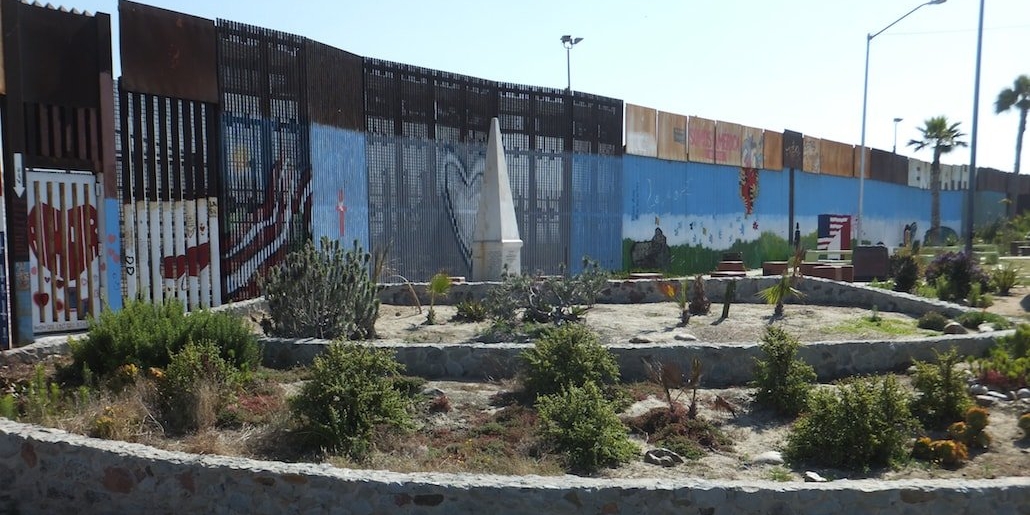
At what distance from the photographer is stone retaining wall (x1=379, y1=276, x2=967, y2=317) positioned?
16578 mm

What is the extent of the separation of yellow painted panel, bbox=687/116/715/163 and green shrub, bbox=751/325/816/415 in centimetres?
2272

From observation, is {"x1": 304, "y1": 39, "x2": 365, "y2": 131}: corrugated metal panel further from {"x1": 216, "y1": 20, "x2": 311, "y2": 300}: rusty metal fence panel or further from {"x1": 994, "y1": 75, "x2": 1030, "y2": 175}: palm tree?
{"x1": 994, "y1": 75, "x2": 1030, "y2": 175}: palm tree

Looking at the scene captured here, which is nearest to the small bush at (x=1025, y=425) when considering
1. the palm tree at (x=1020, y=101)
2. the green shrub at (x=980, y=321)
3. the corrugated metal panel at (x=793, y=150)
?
the green shrub at (x=980, y=321)

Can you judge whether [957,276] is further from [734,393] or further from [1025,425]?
[1025,425]

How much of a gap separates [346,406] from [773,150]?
108ft

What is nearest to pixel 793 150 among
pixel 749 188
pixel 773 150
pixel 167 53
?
pixel 773 150

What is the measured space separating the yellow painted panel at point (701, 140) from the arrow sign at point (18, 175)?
2408 centimetres

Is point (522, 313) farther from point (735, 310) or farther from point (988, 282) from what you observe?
point (988, 282)

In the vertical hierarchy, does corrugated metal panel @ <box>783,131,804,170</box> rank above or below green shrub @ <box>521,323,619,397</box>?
above

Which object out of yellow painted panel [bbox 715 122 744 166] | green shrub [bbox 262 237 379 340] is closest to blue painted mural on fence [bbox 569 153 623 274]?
yellow painted panel [bbox 715 122 744 166]

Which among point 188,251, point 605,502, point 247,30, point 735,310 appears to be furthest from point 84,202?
point 735,310

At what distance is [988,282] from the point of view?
770 inches

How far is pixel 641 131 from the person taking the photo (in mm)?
28656

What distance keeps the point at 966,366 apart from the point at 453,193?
14084mm
